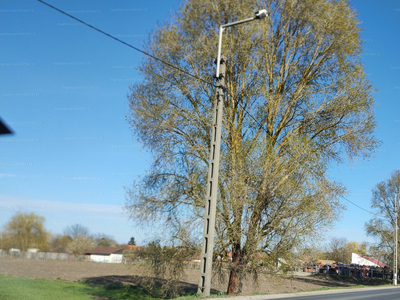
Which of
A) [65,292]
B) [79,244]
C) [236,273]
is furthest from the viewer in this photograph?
[79,244]

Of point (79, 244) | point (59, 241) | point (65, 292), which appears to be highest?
point (59, 241)

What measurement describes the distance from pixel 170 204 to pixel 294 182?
5.86m

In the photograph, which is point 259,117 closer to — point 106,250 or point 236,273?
point 236,273

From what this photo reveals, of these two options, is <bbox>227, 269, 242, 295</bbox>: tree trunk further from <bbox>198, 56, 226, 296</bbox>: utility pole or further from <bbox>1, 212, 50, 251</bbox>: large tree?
<bbox>1, 212, 50, 251</bbox>: large tree

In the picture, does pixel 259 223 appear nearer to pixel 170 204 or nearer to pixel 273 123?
pixel 170 204

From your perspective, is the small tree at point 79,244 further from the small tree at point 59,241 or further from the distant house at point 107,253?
the distant house at point 107,253

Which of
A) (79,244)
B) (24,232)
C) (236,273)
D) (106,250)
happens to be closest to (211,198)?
(236,273)

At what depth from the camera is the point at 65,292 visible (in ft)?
91.1

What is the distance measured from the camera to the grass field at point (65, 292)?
22.9 metres

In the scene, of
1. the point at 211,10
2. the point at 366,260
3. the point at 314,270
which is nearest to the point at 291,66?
the point at 211,10

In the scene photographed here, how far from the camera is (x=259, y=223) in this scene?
17844 mm

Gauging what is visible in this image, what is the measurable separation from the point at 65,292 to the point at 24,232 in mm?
10156

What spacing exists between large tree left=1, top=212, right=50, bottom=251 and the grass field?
3207mm

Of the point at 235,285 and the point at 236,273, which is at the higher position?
the point at 236,273
